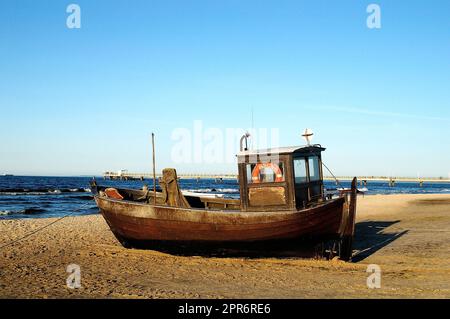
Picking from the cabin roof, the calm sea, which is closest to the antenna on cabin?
the cabin roof

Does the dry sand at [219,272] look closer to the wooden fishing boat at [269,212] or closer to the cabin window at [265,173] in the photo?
the wooden fishing boat at [269,212]

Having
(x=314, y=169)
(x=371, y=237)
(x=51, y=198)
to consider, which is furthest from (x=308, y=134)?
(x=51, y=198)

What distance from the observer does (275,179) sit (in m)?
10.2

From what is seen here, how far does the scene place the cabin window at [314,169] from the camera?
10.9 metres

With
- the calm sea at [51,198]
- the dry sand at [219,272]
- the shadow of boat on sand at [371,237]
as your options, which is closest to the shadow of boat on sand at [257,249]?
the shadow of boat on sand at [371,237]

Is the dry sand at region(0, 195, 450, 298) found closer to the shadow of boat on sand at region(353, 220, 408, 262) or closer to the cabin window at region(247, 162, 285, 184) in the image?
the shadow of boat on sand at region(353, 220, 408, 262)

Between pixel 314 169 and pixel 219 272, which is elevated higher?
pixel 314 169

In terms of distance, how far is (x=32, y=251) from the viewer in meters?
12.2

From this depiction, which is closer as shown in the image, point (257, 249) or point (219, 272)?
point (219, 272)

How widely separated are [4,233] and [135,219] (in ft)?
26.3

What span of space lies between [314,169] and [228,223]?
3002 mm

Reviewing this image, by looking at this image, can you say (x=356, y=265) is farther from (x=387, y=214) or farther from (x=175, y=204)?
(x=387, y=214)

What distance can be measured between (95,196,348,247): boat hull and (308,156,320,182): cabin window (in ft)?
4.20

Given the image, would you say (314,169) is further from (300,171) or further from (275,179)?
(275,179)
